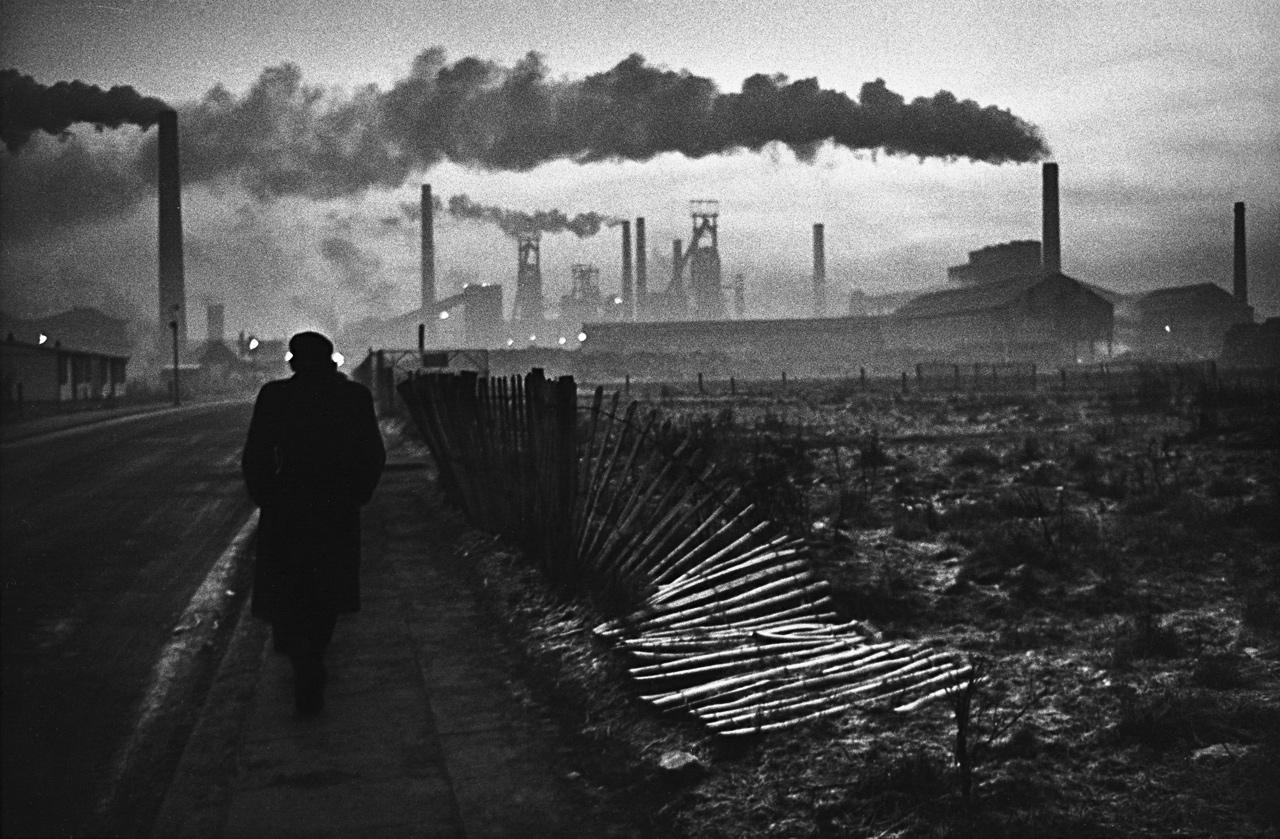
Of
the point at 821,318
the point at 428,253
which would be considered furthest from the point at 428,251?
the point at 821,318

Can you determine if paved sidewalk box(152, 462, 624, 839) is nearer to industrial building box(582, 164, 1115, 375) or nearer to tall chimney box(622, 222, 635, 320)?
industrial building box(582, 164, 1115, 375)

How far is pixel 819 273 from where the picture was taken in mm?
100875

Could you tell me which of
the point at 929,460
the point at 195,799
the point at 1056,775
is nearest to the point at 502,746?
the point at 195,799

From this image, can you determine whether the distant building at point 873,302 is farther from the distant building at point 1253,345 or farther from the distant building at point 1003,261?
the distant building at point 1253,345

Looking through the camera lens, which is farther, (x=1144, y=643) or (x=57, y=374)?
(x=57, y=374)

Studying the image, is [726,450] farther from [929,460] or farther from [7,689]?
[7,689]

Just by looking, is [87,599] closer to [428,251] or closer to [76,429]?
[76,429]

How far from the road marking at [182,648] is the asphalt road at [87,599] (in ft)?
0.13

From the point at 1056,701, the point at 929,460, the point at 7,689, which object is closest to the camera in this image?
the point at 1056,701

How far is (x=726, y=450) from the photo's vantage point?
14.2m

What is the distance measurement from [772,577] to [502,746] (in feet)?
8.24

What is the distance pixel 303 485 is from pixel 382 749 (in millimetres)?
1300

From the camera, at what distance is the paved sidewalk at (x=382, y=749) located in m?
3.90

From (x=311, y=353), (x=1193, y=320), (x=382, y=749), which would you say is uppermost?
(x=1193, y=320)
